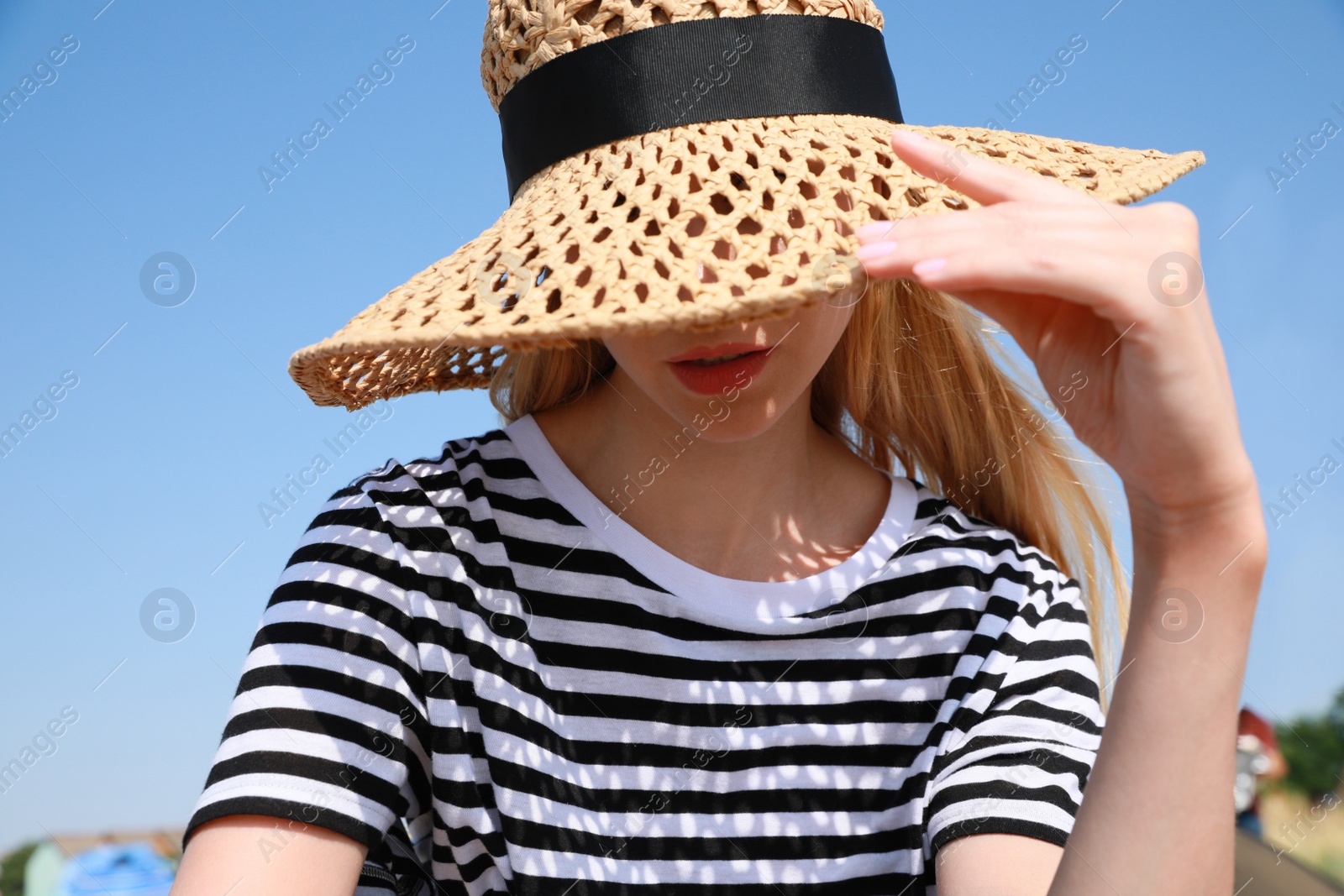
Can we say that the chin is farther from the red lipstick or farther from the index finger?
the index finger

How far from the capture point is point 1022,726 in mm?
1145

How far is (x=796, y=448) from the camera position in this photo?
1360 millimetres

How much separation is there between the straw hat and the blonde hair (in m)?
0.41

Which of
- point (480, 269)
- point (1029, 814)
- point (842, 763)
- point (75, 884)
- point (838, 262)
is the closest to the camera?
point (838, 262)

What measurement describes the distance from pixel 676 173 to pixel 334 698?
26.0 inches

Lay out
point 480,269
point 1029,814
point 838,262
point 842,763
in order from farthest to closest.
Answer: point 842,763 < point 1029,814 < point 480,269 < point 838,262

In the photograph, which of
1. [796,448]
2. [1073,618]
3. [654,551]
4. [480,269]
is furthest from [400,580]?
[1073,618]

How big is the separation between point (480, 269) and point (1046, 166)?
59 centimetres

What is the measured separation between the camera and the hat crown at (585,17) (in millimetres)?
920

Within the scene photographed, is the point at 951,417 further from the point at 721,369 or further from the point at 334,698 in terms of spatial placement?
the point at 334,698

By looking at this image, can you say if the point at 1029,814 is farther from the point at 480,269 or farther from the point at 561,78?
the point at 561,78

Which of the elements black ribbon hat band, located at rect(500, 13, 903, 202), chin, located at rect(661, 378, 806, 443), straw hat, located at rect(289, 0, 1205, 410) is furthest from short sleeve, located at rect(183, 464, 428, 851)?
black ribbon hat band, located at rect(500, 13, 903, 202)

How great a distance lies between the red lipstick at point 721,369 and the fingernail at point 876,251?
30cm

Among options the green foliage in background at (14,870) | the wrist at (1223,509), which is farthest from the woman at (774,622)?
the green foliage in background at (14,870)
